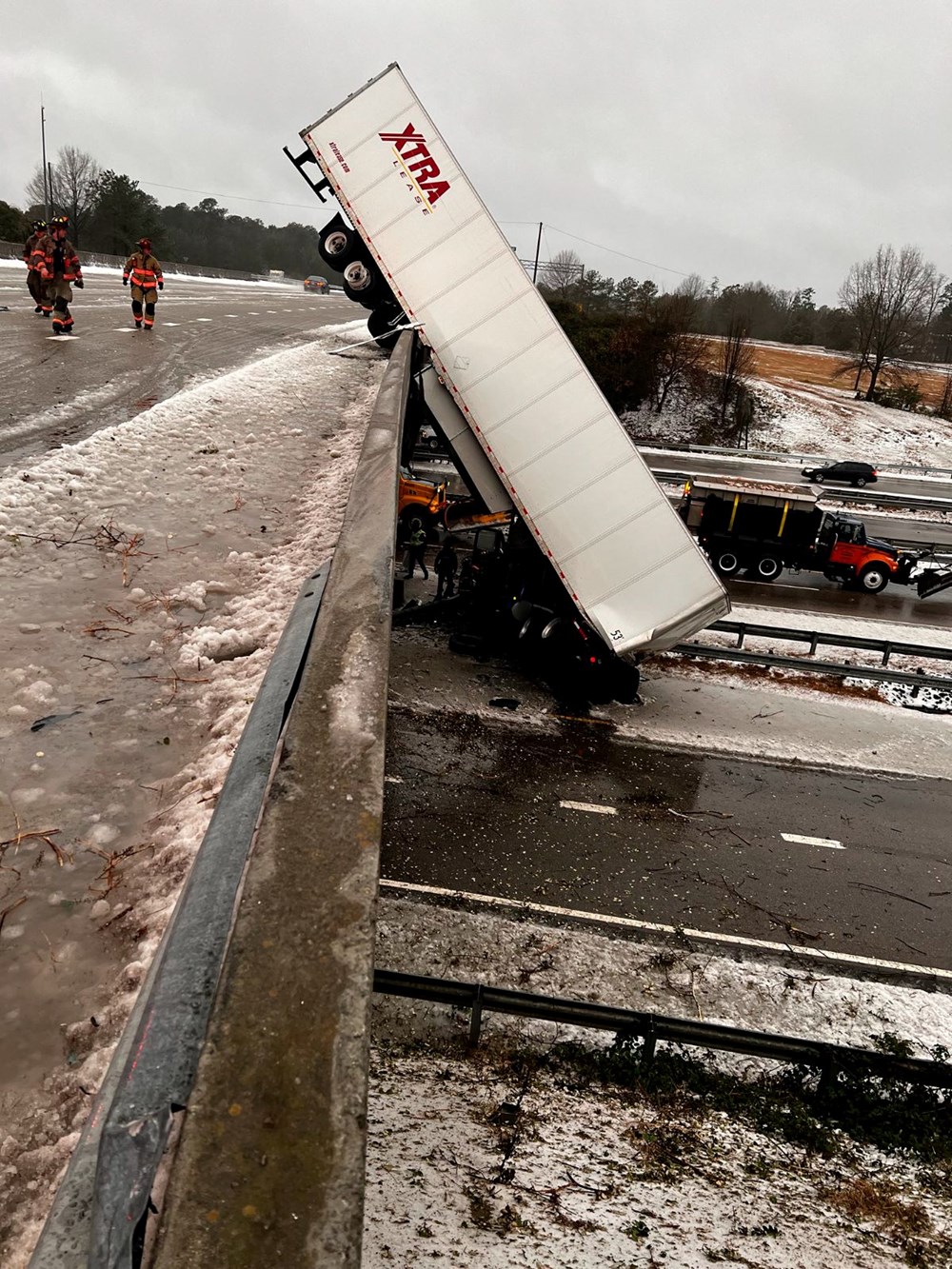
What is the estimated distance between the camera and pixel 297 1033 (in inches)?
63.3

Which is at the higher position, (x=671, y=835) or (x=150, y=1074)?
(x=150, y=1074)

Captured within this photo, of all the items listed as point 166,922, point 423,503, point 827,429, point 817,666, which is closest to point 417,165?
point 423,503

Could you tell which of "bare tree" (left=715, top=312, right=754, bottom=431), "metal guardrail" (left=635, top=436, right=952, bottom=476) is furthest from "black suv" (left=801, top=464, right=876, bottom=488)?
"bare tree" (left=715, top=312, right=754, bottom=431)

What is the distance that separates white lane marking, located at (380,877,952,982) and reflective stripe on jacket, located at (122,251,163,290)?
45.5ft

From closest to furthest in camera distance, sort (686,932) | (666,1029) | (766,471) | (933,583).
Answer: (666,1029), (686,932), (933,583), (766,471)

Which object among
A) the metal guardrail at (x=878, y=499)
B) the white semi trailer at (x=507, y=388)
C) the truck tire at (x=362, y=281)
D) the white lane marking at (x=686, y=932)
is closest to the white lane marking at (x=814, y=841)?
the white lane marking at (x=686, y=932)

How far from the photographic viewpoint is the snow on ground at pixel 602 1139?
5.20m

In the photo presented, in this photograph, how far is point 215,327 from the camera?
2100 centimetres

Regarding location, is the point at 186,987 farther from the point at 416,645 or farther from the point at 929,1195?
the point at 416,645

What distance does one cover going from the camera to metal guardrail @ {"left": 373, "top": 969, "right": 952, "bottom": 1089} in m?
6.80

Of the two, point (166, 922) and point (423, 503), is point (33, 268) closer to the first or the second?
point (423, 503)

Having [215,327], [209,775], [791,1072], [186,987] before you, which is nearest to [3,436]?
[209,775]

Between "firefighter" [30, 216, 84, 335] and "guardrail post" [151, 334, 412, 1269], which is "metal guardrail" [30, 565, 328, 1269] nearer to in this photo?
"guardrail post" [151, 334, 412, 1269]

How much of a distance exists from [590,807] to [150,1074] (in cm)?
986
